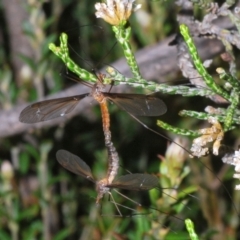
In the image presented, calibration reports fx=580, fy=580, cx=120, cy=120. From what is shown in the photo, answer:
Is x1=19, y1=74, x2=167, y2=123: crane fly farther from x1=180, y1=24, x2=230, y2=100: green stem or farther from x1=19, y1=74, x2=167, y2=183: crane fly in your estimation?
x1=180, y1=24, x2=230, y2=100: green stem

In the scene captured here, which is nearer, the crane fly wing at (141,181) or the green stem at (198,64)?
the green stem at (198,64)

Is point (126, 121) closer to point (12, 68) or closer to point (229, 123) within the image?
point (12, 68)

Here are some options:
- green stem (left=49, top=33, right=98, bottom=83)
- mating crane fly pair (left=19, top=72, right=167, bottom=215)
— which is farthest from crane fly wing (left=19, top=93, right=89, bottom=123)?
green stem (left=49, top=33, right=98, bottom=83)

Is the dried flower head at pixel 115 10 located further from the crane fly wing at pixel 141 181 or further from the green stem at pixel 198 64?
the crane fly wing at pixel 141 181

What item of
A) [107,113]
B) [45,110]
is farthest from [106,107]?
[45,110]

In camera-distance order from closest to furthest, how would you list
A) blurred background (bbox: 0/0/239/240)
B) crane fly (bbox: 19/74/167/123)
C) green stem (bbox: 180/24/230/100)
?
green stem (bbox: 180/24/230/100)
crane fly (bbox: 19/74/167/123)
blurred background (bbox: 0/0/239/240)

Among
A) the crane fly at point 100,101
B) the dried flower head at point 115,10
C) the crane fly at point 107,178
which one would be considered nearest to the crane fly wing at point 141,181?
the crane fly at point 107,178
